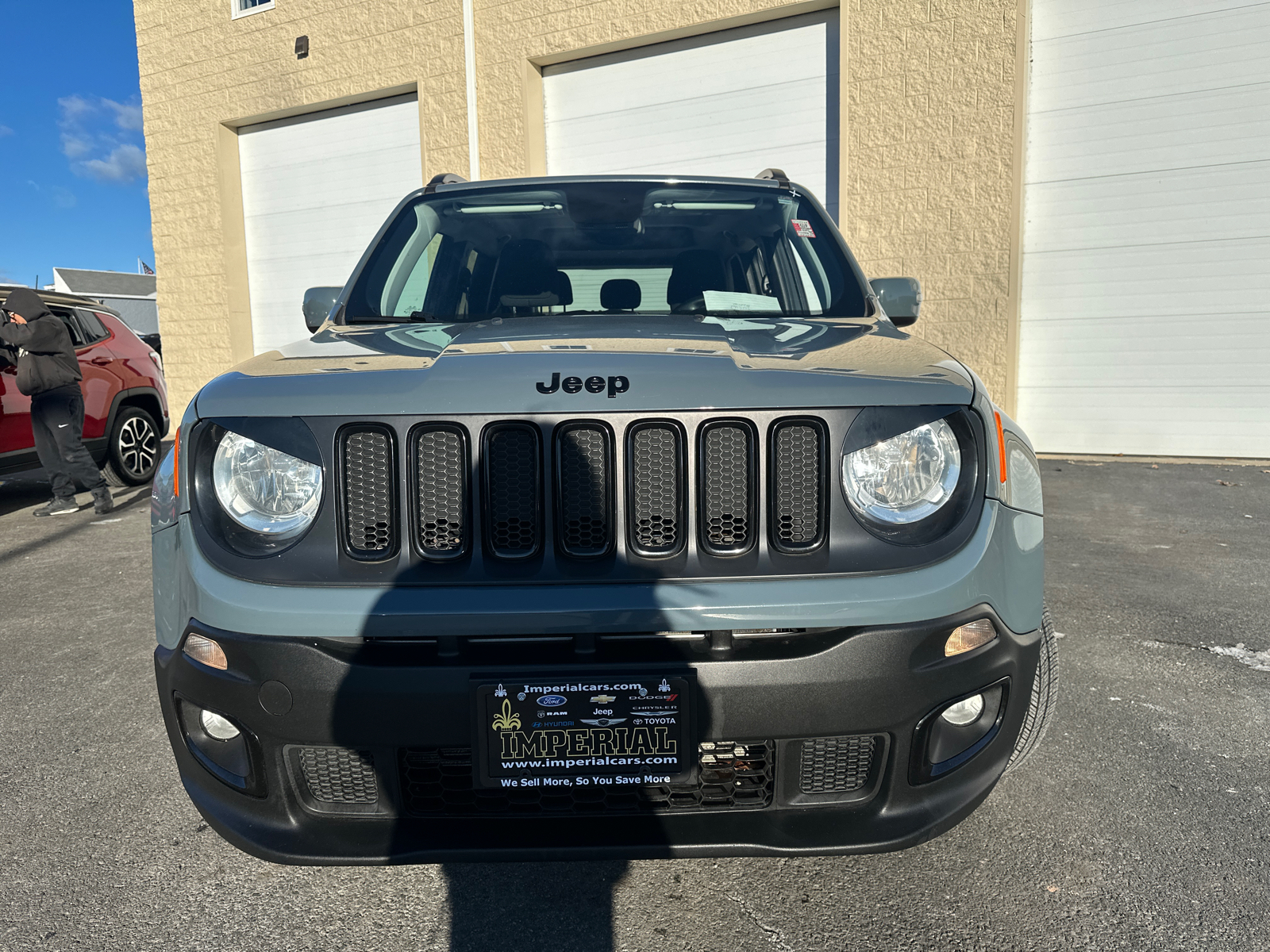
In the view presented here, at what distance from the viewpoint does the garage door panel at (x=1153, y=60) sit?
771 cm

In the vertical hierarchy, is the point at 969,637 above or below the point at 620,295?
below

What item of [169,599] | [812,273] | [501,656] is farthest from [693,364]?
[812,273]

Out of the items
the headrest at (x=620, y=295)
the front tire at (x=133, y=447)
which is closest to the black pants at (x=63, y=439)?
the front tire at (x=133, y=447)

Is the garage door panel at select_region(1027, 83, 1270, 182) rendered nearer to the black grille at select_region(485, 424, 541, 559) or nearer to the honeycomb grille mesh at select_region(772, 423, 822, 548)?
the honeycomb grille mesh at select_region(772, 423, 822, 548)

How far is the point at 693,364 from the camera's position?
5.56ft

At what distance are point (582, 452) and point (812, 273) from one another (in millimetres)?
1545

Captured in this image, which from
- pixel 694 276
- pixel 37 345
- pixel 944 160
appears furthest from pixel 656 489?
pixel 944 160

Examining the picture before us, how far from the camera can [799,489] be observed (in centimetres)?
167

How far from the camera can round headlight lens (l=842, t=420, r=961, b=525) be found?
1.68 m

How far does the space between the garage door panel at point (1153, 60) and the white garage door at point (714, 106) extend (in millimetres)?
2003

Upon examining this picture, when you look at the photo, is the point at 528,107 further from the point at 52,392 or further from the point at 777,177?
the point at 777,177

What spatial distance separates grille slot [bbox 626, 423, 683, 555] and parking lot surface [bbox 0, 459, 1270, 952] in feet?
2.75

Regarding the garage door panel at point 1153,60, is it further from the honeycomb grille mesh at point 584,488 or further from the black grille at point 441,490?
the black grille at point 441,490

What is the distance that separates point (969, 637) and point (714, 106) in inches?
347
